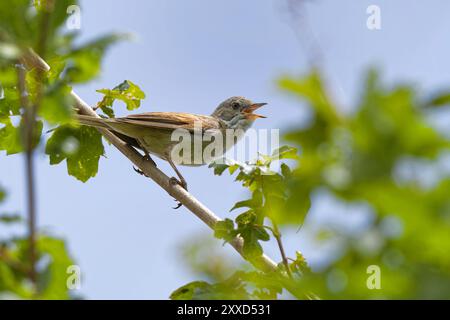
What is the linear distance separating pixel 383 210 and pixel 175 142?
18.5 feet

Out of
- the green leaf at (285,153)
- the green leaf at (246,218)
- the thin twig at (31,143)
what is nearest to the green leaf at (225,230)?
the green leaf at (246,218)

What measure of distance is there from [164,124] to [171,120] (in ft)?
0.69

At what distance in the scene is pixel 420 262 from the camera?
1.28 meters

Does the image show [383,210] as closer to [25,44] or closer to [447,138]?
[447,138]

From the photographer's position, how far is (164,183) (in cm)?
487

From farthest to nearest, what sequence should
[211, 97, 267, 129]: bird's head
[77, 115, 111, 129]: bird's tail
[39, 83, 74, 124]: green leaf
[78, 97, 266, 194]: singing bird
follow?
1. [211, 97, 267, 129]: bird's head
2. [78, 97, 266, 194]: singing bird
3. [77, 115, 111, 129]: bird's tail
4. [39, 83, 74, 124]: green leaf

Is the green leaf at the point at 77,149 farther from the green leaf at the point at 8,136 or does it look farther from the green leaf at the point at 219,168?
the green leaf at the point at 219,168

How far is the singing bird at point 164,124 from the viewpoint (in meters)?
5.83

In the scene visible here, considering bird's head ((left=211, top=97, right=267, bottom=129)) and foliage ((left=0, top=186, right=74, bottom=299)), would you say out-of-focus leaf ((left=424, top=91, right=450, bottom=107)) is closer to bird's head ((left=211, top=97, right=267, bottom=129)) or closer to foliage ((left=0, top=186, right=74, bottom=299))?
foliage ((left=0, top=186, right=74, bottom=299))

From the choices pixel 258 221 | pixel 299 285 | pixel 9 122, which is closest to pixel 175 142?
pixel 9 122

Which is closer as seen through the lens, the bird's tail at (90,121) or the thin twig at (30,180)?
the thin twig at (30,180)

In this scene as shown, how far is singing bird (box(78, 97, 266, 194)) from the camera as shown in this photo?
5.83 m

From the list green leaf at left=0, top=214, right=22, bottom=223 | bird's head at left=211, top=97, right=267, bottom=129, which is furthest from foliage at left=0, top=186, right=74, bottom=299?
bird's head at left=211, top=97, right=267, bottom=129

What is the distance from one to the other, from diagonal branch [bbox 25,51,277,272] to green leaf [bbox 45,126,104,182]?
0.47ft
